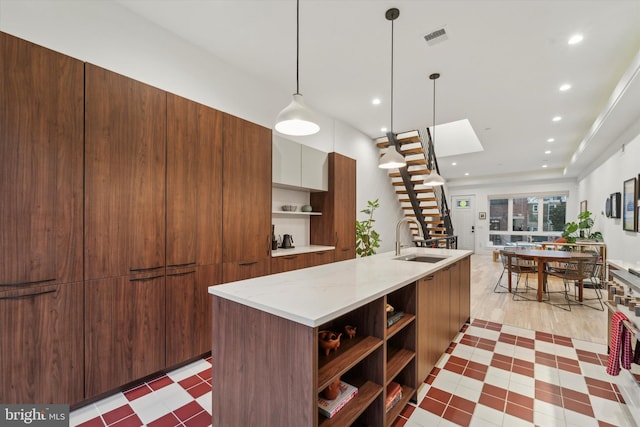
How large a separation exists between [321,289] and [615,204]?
19.3 feet

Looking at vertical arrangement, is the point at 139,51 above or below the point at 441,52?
below

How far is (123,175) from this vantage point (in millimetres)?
2006

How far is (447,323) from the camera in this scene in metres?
2.58

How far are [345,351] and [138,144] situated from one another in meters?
2.00

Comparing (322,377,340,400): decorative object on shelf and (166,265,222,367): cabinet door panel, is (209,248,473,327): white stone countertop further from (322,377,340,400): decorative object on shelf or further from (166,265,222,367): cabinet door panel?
(166,265,222,367): cabinet door panel

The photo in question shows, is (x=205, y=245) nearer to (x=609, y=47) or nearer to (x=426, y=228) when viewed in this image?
(x=609, y=47)

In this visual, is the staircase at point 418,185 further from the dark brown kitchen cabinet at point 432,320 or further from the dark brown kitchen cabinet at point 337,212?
the dark brown kitchen cabinet at point 432,320

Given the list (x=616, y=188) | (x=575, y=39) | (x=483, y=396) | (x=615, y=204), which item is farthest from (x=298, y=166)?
(x=616, y=188)

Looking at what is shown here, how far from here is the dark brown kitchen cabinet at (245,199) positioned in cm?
265

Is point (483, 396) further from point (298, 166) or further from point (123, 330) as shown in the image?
point (298, 166)

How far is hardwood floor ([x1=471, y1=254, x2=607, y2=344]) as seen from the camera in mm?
3182

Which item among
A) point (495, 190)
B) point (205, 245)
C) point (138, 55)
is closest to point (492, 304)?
point (205, 245)

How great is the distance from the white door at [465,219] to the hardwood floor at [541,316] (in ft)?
18.4

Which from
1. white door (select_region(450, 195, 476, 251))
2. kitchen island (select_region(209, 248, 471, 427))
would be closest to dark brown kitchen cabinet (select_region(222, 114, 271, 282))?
kitchen island (select_region(209, 248, 471, 427))
